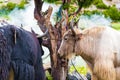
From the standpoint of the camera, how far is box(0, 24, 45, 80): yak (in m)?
2.09

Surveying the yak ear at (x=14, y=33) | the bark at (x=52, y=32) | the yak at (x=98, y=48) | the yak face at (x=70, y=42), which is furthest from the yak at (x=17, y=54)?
the bark at (x=52, y=32)

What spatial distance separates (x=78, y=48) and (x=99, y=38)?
0.31 metres

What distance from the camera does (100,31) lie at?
477 cm

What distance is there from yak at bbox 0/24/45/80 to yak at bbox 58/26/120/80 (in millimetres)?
2506

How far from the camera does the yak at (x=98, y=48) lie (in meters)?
4.73

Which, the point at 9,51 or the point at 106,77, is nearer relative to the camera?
the point at 9,51

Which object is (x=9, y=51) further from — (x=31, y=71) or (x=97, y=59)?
(x=97, y=59)

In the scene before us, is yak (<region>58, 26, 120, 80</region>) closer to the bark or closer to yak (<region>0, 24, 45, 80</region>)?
the bark

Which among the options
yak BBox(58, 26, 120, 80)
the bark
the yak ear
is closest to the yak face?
yak BBox(58, 26, 120, 80)

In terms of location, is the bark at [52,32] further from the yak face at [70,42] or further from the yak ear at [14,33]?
the yak ear at [14,33]

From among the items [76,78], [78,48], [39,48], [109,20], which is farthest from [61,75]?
[109,20]

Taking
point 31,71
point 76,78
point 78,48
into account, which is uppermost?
point 31,71

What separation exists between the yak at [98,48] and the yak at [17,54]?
251cm

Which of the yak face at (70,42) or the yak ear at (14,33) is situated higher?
the yak ear at (14,33)
